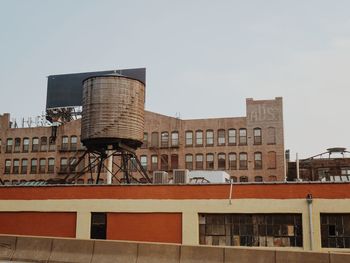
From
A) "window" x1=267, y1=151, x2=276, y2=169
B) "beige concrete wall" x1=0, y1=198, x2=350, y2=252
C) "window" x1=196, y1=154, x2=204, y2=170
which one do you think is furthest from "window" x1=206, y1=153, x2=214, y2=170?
"beige concrete wall" x1=0, y1=198, x2=350, y2=252

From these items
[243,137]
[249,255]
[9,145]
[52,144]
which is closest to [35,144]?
[52,144]

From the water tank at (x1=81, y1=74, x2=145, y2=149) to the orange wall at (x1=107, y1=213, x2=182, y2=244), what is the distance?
748 cm

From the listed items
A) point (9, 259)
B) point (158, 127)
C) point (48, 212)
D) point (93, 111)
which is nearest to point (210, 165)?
point (158, 127)

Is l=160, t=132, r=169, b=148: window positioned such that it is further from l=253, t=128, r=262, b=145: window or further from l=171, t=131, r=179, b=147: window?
l=253, t=128, r=262, b=145: window

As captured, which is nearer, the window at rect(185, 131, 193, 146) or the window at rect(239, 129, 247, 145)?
the window at rect(239, 129, 247, 145)

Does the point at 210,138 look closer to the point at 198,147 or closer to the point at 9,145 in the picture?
the point at 198,147

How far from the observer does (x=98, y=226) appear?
25.2 m

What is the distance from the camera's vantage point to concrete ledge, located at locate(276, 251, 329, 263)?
13969 mm

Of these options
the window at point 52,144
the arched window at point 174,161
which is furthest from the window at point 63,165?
the arched window at point 174,161

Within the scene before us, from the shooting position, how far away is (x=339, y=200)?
22.0m

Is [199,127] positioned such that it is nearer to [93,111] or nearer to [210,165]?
[210,165]

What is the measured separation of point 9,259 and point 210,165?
42781mm

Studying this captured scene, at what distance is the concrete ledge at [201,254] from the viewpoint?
1508cm

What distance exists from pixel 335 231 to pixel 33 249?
1341cm
